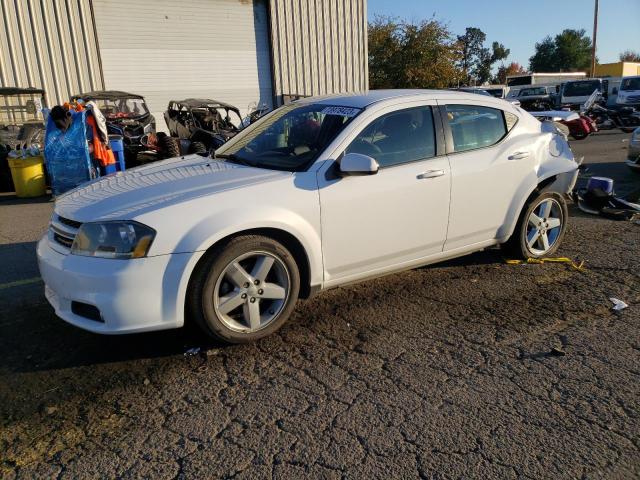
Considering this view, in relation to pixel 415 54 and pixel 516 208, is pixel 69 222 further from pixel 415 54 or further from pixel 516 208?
pixel 415 54

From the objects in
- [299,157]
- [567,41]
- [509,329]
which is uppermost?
[567,41]

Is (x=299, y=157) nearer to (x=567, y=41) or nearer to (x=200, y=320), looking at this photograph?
(x=200, y=320)

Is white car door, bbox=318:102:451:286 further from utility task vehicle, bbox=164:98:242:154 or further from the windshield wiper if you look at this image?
utility task vehicle, bbox=164:98:242:154

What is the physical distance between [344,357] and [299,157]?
145 centimetres

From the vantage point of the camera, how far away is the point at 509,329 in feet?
11.9

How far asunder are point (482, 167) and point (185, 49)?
14.8 m

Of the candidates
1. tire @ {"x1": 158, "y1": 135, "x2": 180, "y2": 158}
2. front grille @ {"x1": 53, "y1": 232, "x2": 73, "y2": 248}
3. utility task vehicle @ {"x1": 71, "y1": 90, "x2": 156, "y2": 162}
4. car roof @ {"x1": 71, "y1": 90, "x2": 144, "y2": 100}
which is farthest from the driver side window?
car roof @ {"x1": 71, "y1": 90, "x2": 144, "y2": 100}

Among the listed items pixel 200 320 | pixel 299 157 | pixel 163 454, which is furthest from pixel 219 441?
pixel 299 157

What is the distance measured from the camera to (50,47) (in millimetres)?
14570

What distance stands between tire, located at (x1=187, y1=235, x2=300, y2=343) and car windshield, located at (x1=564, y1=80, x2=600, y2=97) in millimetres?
26711

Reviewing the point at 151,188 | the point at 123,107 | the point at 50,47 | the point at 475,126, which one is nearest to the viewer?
the point at 151,188

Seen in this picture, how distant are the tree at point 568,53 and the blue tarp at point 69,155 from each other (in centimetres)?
9128

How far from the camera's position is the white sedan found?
3031 millimetres

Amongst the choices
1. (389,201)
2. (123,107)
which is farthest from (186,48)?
(389,201)
